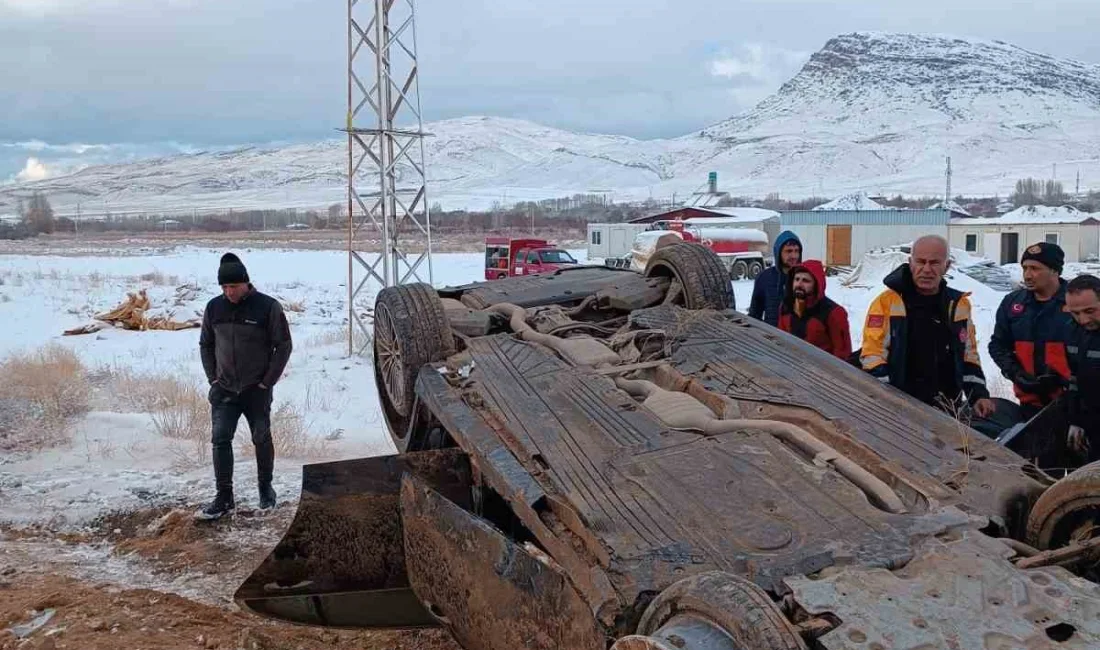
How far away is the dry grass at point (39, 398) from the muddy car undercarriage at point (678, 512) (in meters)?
4.34

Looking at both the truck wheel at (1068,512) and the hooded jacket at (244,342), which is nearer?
the truck wheel at (1068,512)

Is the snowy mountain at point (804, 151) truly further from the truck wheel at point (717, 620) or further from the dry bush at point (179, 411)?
the truck wheel at point (717, 620)

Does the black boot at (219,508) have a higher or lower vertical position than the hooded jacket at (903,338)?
lower

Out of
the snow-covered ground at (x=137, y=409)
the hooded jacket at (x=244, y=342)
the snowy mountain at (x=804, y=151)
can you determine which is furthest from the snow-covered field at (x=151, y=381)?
the snowy mountain at (x=804, y=151)

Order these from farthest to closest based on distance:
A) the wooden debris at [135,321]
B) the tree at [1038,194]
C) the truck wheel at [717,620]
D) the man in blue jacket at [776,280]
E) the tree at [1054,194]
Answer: the tree at [1038,194] < the tree at [1054,194] < the wooden debris at [135,321] < the man in blue jacket at [776,280] < the truck wheel at [717,620]

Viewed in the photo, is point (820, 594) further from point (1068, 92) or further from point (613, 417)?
point (1068, 92)

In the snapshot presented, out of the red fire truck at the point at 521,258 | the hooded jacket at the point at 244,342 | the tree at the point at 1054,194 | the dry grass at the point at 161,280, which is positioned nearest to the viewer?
the hooded jacket at the point at 244,342

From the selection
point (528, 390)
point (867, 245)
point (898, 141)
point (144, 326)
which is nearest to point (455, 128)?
point (898, 141)

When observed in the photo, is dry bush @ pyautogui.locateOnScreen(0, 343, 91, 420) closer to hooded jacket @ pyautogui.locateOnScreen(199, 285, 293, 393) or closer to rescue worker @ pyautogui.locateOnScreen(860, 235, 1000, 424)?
hooded jacket @ pyautogui.locateOnScreen(199, 285, 293, 393)

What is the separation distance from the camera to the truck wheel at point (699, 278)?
6113mm

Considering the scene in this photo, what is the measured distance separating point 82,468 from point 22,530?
117 centimetres

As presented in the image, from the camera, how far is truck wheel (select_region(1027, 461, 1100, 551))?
9.82 ft

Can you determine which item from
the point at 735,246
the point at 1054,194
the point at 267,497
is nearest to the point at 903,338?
the point at 267,497

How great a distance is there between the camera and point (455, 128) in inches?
7392
